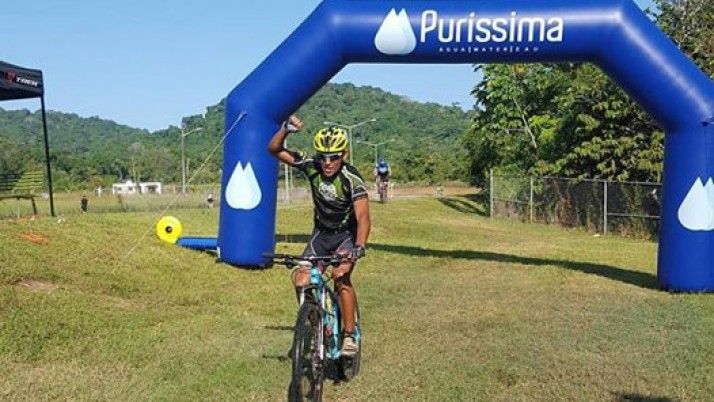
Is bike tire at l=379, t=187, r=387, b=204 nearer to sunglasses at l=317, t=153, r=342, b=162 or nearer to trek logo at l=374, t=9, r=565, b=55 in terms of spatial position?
trek logo at l=374, t=9, r=565, b=55

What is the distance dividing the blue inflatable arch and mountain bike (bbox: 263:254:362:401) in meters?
6.09

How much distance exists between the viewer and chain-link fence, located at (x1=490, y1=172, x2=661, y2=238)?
2166 cm

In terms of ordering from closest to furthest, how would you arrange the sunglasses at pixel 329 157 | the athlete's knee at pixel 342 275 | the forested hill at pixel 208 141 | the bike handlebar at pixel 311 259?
the bike handlebar at pixel 311 259 → the athlete's knee at pixel 342 275 → the sunglasses at pixel 329 157 → the forested hill at pixel 208 141

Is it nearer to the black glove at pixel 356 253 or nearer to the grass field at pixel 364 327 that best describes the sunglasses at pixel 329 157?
the black glove at pixel 356 253

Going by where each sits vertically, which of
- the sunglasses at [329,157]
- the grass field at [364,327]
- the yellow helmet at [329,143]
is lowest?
the grass field at [364,327]

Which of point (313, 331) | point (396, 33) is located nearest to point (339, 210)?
point (313, 331)

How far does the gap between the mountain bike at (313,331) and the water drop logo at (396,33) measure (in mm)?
6181

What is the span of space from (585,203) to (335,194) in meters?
19.1

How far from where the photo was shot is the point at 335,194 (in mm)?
6383

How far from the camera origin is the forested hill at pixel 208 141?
10019 centimetres

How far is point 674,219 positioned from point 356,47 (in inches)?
203


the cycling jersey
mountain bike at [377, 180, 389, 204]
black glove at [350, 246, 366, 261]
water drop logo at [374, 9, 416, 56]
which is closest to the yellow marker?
water drop logo at [374, 9, 416, 56]

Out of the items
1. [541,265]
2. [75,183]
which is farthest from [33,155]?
[541,265]

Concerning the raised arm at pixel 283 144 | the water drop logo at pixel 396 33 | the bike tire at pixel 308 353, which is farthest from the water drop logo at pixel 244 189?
the bike tire at pixel 308 353
